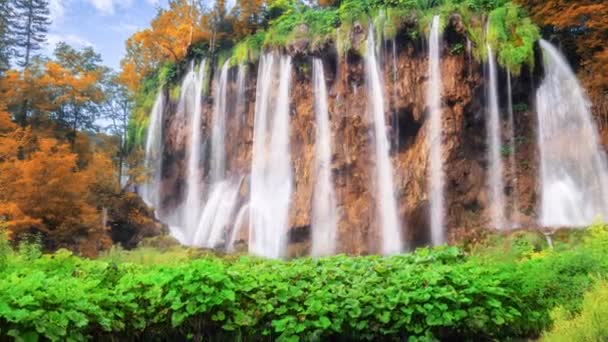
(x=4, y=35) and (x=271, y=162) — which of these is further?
(x=4, y=35)

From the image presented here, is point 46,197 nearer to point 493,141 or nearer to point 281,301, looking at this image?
point 281,301

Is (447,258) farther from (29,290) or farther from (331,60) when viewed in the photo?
(331,60)

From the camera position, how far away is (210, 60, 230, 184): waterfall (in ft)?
92.2

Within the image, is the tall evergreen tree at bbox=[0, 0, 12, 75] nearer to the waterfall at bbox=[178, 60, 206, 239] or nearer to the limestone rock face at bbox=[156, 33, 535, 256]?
the waterfall at bbox=[178, 60, 206, 239]

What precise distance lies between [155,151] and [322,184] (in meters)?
15.2

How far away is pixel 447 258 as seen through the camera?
7098 mm

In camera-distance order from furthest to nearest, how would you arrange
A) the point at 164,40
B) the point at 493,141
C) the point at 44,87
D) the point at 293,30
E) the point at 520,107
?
the point at 164,40
the point at 44,87
the point at 293,30
the point at 520,107
the point at 493,141

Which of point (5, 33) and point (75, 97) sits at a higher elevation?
point (5, 33)

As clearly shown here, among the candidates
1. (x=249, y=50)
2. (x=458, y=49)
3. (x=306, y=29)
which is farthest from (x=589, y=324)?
(x=249, y=50)

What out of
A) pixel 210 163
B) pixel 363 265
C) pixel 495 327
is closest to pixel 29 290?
pixel 363 265

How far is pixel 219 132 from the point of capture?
2833cm

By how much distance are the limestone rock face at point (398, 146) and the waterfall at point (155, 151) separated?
11.0 m

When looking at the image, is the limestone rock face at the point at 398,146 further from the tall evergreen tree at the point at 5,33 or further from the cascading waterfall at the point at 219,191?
the tall evergreen tree at the point at 5,33

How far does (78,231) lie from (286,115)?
10150 millimetres
